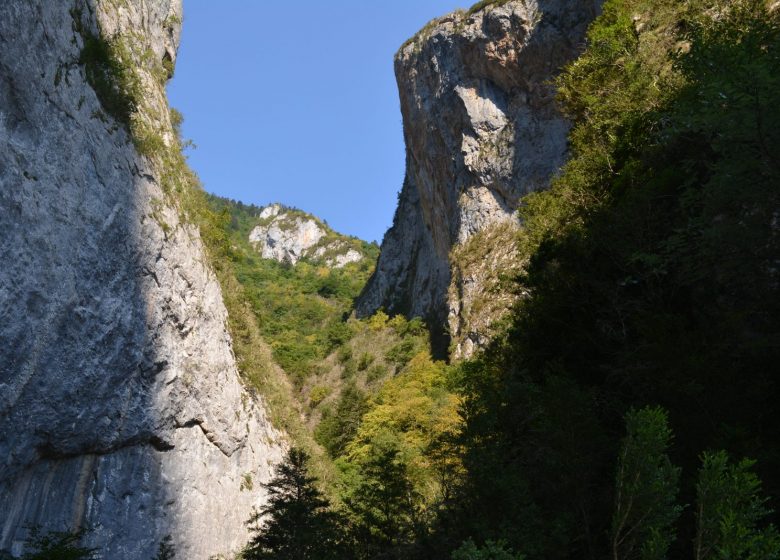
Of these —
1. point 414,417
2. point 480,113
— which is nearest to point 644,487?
point 414,417

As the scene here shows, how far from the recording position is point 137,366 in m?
15.3

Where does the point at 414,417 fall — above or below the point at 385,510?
above

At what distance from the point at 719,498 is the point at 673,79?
13.6 meters

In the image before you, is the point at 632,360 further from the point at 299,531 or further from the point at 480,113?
the point at 480,113

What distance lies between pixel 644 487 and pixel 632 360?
182 inches

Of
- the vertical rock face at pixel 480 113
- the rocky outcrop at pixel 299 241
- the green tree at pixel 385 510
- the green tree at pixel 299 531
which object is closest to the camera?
the green tree at pixel 299 531

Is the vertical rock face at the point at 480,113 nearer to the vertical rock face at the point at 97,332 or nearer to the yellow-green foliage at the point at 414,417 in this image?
the yellow-green foliage at the point at 414,417

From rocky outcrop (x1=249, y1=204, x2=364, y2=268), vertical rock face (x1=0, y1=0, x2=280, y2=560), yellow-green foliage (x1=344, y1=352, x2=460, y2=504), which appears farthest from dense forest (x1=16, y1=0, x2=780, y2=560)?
rocky outcrop (x1=249, y1=204, x2=364, y2=268)

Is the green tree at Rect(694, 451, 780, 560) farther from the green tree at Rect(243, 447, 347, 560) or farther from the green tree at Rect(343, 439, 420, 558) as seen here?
the green tree at Rect(343, 439, 420, 558)

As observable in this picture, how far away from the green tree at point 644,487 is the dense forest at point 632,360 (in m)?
0.02

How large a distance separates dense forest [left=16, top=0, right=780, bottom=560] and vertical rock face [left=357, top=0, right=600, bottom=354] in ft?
38.6

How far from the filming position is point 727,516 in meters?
4.61

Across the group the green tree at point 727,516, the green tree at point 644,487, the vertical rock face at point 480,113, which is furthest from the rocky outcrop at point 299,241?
the green tree at point 727,516

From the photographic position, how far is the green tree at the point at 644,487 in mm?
5137
